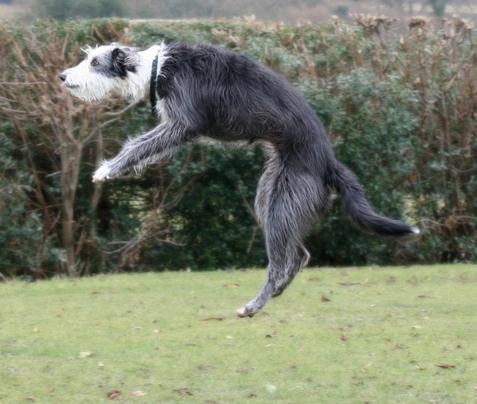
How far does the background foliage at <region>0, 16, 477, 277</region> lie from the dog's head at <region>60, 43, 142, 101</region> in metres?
4.99

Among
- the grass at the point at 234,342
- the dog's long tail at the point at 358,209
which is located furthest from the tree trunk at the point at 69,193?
the dog's long tail at the point at 358,209

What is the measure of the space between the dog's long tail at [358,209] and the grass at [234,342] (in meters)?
1.29

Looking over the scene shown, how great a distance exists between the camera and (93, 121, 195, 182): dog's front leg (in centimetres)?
672

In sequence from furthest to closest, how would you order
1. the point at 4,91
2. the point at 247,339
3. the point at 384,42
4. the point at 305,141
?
the point at 384,42 < the point at 4,91 < the point at 247,339 < the point at 305,141

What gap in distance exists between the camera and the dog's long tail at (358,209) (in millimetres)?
6711

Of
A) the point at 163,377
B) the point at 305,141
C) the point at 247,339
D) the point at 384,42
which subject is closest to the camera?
the point at 305,141

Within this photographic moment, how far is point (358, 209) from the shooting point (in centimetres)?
690

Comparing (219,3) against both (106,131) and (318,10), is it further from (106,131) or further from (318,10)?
(106,131)

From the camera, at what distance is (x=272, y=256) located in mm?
6992

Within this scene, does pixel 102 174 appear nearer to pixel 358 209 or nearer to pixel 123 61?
pixel 123 61

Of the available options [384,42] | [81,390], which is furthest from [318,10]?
[81,390]

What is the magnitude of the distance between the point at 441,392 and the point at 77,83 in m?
3.61

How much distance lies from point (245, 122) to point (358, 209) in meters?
1.06

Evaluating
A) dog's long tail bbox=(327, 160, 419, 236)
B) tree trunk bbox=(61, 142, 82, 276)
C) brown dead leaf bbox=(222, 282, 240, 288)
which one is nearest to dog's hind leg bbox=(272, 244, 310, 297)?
dog's long tail bbox=(327, 160, 419, 236)
